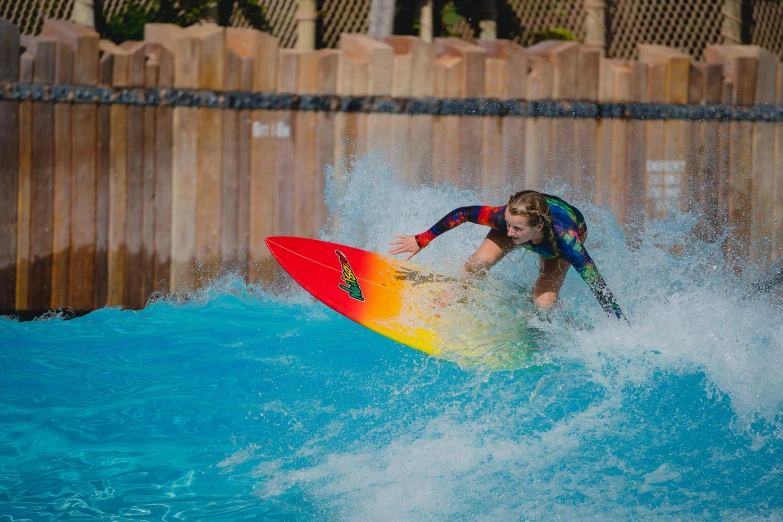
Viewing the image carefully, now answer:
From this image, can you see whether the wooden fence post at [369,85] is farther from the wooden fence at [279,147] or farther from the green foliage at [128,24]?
the green foliage at [128,24]

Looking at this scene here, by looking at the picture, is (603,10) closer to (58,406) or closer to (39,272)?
(39,272)

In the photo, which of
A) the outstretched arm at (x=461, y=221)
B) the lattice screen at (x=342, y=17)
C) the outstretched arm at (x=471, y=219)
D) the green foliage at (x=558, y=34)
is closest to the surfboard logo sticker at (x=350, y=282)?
the outstretched arm at (x=461, y=221)

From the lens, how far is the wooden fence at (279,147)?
708 cm

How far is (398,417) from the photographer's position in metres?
5.03

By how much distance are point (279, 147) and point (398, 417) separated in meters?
3.24

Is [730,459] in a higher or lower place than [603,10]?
lower

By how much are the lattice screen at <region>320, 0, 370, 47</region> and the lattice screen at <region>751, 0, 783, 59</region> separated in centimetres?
526

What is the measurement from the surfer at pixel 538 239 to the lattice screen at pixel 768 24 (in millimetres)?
7565

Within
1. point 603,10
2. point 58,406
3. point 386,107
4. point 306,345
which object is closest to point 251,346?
point 306,345

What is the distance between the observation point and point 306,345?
6.31 metres

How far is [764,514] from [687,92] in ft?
16.2

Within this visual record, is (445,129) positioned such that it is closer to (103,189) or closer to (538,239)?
(538,239)

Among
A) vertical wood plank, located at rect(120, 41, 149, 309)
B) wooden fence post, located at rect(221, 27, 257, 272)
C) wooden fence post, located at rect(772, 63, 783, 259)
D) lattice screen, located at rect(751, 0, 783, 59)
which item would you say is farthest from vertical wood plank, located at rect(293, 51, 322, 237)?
lattice screen, located at rect(751, 0, 783, 59)

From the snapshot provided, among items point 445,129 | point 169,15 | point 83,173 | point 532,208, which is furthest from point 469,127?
point 169,15
